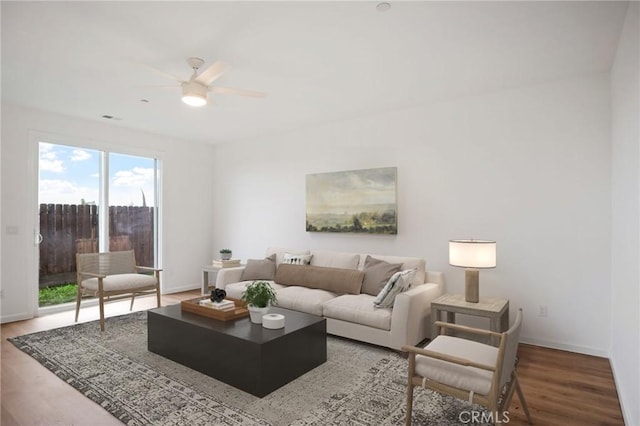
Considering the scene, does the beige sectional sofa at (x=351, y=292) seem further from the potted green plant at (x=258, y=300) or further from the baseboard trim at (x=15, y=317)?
the baseboard trim at (x=15, y=317)

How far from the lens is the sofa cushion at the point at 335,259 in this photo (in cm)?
432

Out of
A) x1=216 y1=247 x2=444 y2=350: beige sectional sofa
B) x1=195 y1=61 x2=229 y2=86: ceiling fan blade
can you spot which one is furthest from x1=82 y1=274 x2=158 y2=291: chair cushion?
x1=195 y1=61 x2=229 y2=86: ceiling fan blade

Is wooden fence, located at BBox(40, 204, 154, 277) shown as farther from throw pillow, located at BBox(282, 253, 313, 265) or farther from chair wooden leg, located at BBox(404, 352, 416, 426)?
chair wooden leg, located at BBox(404, 352, 416, 426)

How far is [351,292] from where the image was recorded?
3.93 metres

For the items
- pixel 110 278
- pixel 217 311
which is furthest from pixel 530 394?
pixel 110 278

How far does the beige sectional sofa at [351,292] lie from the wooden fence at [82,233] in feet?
6.68

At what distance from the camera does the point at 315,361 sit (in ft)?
9.64

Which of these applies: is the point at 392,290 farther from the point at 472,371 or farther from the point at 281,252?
the point at 281,252

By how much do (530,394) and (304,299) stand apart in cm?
214

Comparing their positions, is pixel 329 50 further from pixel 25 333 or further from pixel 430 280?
pixel 25 333

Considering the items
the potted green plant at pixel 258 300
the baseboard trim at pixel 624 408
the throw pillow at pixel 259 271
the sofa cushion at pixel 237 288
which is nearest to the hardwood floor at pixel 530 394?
the baseboard trim at pixel 624 408

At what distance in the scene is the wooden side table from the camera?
3051mm

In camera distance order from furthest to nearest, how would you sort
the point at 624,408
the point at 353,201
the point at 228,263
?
the point at 228,263 → the point at 353,201 → the point at 624,408

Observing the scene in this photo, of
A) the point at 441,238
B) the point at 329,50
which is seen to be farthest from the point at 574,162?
the point at 329,50
